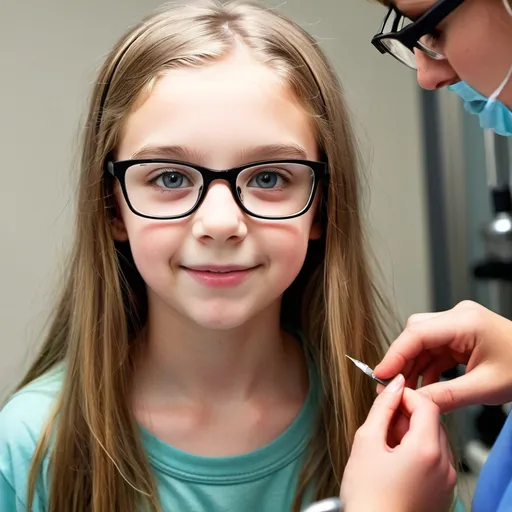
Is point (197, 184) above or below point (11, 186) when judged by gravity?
above

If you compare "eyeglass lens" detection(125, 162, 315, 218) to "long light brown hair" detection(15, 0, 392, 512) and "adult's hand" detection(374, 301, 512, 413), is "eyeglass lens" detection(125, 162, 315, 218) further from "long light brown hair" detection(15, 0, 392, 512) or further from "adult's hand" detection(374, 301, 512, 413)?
"adult's hand" detection(374, 301, 512, 413)

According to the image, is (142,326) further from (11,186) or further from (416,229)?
(416,229)

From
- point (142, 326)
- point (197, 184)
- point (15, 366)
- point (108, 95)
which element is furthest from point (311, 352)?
point (15, 366)

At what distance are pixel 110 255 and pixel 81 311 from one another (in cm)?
9

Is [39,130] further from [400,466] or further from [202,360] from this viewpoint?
[400,466]

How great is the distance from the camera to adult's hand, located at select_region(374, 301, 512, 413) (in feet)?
2.83

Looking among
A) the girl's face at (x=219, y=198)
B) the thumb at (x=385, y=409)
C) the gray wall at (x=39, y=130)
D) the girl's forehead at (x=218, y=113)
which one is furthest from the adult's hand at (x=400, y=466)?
the gray wall at (x=39, y=130)

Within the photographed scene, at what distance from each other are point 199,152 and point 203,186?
40 mm

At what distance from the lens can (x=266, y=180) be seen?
908 mm

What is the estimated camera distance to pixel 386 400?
78 centimetres

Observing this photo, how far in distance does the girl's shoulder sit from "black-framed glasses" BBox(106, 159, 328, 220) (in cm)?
30

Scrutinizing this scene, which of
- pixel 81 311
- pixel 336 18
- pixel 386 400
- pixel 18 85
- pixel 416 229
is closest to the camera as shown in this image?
pixel 386 400

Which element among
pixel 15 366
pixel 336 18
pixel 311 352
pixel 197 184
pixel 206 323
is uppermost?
pixel 336 18

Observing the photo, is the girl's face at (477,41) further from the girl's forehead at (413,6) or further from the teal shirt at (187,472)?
the teal shirt at (187,472)
